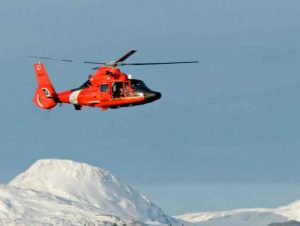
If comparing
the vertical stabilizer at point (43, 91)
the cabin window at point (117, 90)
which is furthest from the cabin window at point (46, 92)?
the cabin window at point (117, 90)

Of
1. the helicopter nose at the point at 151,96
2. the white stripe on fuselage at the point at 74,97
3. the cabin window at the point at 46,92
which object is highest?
the cabin window at the point at 46,92

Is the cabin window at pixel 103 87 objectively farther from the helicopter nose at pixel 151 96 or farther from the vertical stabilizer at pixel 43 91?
the vertical stabilizer at pixel 43 91

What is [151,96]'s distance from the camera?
168 m

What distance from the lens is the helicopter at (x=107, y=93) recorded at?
170 m

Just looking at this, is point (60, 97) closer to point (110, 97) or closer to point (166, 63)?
point (110, 97)

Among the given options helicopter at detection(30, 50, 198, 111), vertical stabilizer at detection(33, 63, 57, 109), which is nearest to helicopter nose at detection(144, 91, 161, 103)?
helicopter at detection(30, 50, 198, 111)

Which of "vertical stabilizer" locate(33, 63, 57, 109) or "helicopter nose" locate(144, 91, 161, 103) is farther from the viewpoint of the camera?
"vertical stabilizer" locate(33, 63, 57, 109)

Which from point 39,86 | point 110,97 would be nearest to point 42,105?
point 39,86

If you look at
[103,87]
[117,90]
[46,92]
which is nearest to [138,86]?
[117,90]

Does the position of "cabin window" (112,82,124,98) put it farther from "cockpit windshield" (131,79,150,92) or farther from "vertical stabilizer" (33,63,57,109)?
"vertical stabilizer" (33,63,57,109)

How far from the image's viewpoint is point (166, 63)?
506 feet

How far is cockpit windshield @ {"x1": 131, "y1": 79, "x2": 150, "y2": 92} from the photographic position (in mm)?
170750

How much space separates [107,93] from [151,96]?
7.34m

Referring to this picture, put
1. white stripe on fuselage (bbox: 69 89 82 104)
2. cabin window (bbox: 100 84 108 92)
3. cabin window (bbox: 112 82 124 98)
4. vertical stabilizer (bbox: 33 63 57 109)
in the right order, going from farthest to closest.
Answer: vertical stabilizer (bbox: 33 63 57 109) < white stripe on fuselage (bbox: 69 89 82 104) < cabin window (bbox: 100 84 108 92) < cabin window (bbox: 112 82 124 98)
